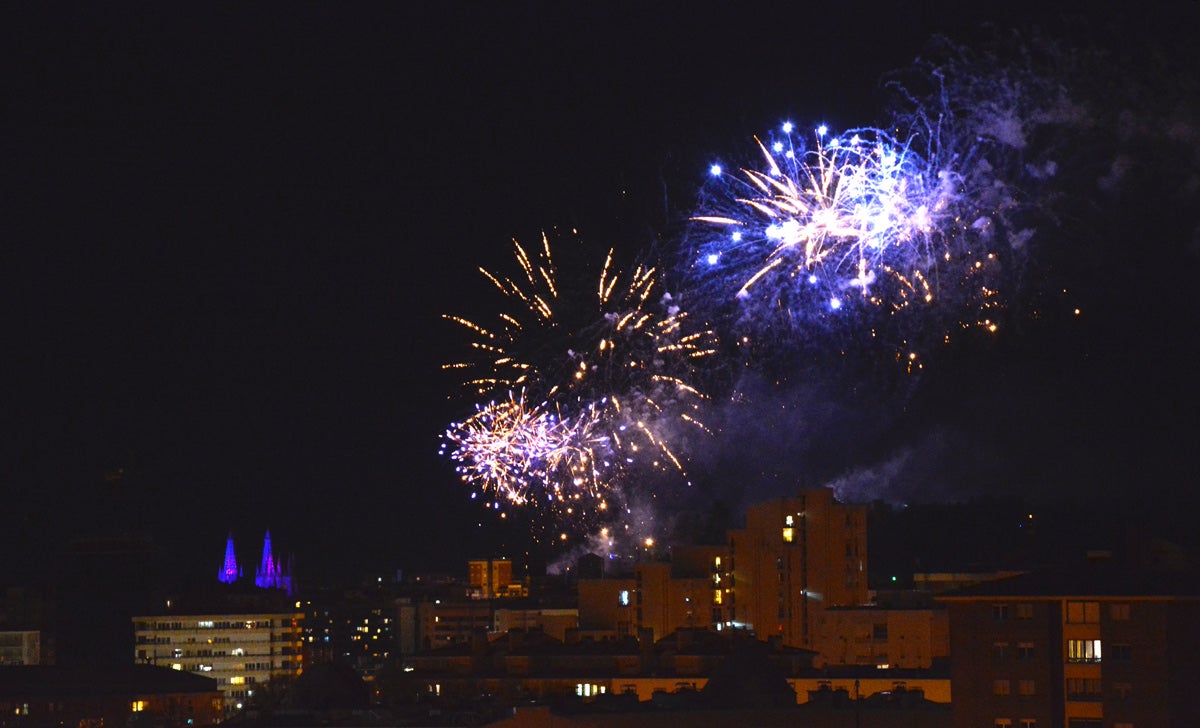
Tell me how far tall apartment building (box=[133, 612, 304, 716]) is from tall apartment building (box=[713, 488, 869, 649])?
63992 mm

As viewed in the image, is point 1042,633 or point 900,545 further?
point 900,545

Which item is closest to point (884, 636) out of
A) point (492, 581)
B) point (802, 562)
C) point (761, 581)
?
A: point (802, 562)

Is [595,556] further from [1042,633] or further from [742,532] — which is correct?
[1042,633]

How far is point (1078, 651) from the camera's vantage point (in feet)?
131

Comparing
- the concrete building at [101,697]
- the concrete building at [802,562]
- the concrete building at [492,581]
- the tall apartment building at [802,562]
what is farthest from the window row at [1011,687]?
the concrete building at [492,581]

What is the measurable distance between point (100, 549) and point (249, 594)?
22025 millimetres

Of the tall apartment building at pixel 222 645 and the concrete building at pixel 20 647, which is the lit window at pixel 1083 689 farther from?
the concrete building at pixel 20 647

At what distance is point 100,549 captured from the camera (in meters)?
184

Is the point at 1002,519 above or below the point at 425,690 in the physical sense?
above

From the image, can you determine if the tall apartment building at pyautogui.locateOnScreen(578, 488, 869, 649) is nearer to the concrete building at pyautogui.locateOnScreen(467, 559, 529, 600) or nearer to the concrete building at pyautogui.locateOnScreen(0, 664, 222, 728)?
the concrete building at pyautogui.locateOnScreen(0, 664, 222, 728)

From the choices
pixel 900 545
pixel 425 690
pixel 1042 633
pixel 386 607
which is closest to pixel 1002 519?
pixel 900 545

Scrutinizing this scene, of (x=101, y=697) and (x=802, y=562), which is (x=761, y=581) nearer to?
(x=802, y=562)

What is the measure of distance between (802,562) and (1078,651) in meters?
52.7

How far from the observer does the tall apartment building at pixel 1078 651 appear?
38969mm
